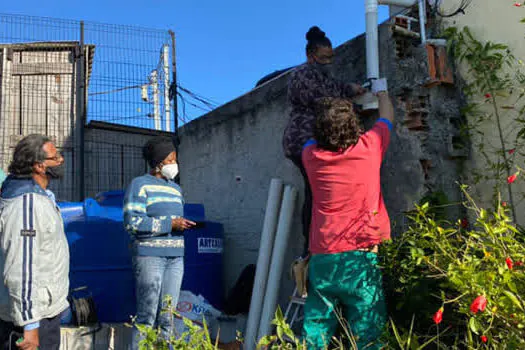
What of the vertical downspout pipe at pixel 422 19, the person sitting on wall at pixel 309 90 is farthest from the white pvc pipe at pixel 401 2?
the person sitting on wall at pixel 309 90

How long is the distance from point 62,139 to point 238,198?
13.8 ft

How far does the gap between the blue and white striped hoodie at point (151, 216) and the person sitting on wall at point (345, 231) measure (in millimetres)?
1099

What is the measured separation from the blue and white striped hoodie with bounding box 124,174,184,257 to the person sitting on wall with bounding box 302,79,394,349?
110 centimetres

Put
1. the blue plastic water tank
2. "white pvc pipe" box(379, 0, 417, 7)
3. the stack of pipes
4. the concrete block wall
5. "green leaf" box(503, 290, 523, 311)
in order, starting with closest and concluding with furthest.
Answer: "green leaf" box(503, 290, 523, 311), the concrete block wall, "white pvc pipe" box(379, 0, 417, 7), the stack of pipes, the blue plastic water tank

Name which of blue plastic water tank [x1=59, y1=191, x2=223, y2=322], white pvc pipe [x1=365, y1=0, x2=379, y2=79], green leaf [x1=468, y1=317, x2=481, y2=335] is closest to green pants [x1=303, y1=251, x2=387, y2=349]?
green leaf [x1=468, y1=317, x2=481, y2=335]

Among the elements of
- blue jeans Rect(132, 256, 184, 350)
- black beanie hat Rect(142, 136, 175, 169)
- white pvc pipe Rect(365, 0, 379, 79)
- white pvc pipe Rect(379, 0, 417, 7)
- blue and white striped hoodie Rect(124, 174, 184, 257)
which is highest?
white pvc pipe Rect(379, 0, 417, 7)

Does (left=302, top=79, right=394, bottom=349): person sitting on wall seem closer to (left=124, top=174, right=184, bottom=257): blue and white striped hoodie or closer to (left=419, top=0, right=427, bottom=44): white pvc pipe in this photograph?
(left=419, top=0, right=427, bottom=44): white pvc pipe

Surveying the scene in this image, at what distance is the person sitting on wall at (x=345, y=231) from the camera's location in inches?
87.6

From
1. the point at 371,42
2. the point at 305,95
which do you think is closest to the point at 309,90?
the point at 305,95

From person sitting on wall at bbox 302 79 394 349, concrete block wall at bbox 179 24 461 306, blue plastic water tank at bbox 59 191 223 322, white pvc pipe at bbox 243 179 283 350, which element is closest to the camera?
person sitting on wall at bbox 302 79 394 349

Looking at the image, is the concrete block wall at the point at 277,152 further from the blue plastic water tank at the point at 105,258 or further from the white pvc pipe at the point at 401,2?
the blue plastic water tank at the point at 105,258

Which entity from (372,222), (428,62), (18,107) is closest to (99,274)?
(372,222)

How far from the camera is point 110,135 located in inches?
295

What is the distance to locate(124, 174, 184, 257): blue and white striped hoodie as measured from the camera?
3.05 metres
